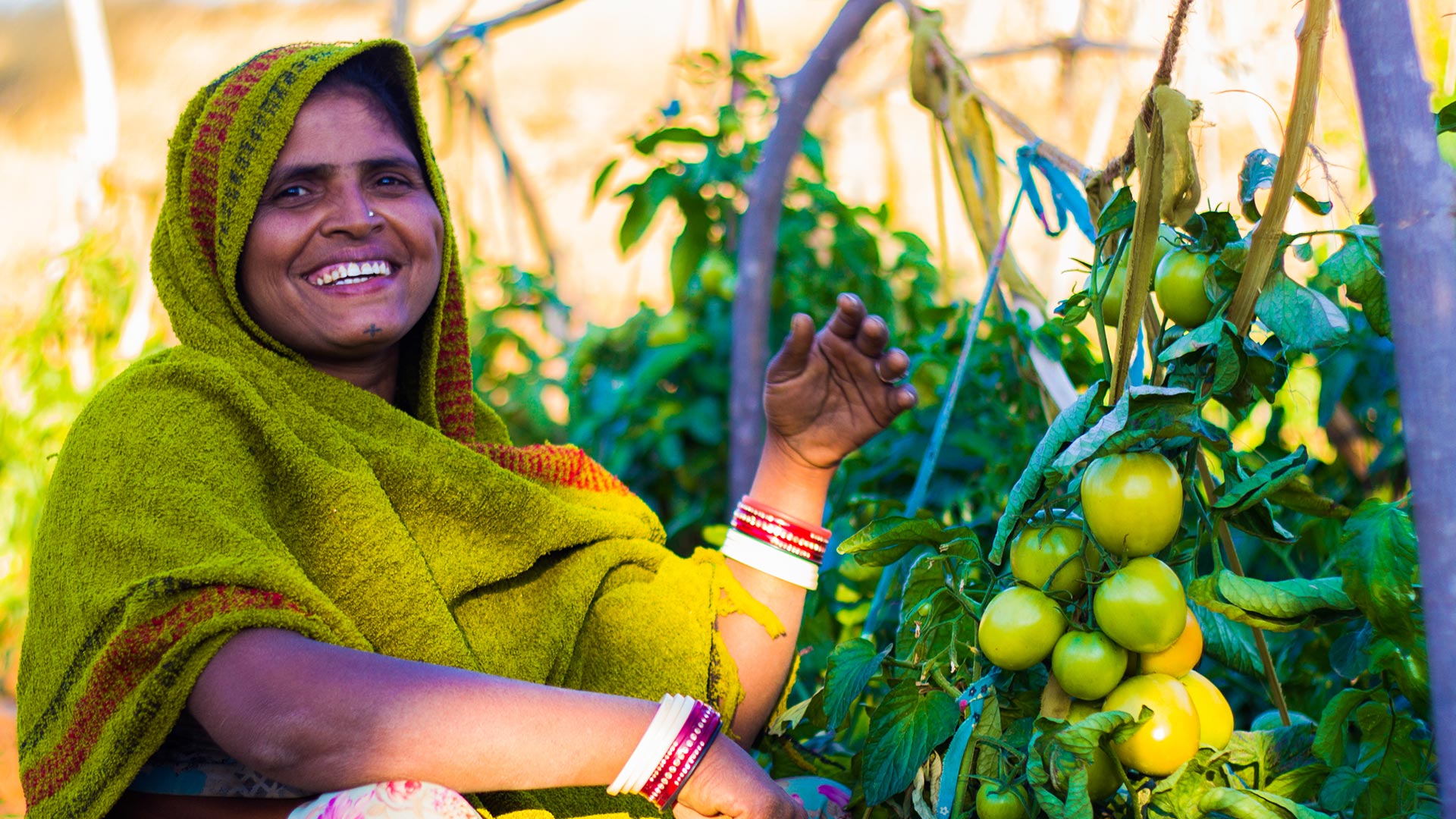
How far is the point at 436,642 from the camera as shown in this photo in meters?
1.27

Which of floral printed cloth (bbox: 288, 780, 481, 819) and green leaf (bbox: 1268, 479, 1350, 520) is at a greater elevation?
green leaf (bbox: 1268, 479, 1350, 520)

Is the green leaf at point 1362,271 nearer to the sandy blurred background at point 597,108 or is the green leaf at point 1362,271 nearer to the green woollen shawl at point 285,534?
the sandy blurred background at point 597,108

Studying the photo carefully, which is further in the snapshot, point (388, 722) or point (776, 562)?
point (776, 562)

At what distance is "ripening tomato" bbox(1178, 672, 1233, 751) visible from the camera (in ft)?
3.28

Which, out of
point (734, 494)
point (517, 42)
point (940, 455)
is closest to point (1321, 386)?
point (940, 455)

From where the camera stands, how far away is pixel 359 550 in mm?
1246

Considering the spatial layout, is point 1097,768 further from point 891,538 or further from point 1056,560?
point 891,538

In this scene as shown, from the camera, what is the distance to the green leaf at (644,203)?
104 inches

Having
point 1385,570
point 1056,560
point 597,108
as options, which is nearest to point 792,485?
point 1056,560

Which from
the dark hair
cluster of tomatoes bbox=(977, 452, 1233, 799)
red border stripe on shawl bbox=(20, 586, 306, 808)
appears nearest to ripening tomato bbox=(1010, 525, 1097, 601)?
cluster of tomatoes bbox=(977, 452, 1233, 799)

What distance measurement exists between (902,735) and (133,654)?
656 millimetres

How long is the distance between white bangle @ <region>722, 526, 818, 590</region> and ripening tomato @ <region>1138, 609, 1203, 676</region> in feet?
1.97

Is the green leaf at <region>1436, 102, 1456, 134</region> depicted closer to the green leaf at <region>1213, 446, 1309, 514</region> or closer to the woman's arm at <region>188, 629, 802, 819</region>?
Answer: the green leaf at <region>1213, 446, 1309, 514</region>

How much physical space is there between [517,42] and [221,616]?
12470mm
